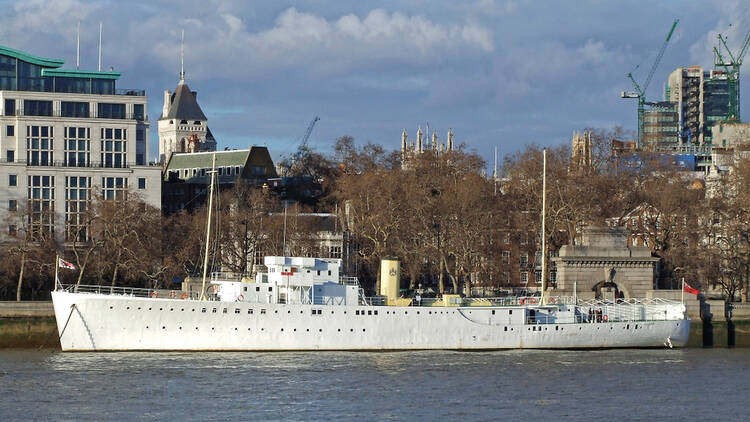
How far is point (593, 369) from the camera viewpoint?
59.6 metres

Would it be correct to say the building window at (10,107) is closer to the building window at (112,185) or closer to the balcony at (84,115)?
the balcony at (84,115)

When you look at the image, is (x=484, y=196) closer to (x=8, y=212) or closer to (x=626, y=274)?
(x=626, y=274)

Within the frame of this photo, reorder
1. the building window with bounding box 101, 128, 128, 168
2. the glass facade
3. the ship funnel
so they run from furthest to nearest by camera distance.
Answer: the building window with bounding box 101, 128, 128, 168 → the glass facade → the ship funnel

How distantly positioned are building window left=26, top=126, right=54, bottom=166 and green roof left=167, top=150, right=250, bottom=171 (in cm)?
3106

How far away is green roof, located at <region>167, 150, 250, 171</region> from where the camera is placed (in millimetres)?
133375

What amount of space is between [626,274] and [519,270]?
26.7m

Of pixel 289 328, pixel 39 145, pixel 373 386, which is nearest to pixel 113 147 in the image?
pixel 39 145

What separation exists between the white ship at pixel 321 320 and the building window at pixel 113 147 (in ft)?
119

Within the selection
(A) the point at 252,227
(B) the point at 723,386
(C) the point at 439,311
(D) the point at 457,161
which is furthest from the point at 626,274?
(D) the point at 457,161

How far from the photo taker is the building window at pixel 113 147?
343ft

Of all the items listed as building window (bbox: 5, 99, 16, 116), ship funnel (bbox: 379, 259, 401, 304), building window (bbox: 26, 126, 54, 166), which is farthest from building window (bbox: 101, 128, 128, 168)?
ship funnel (bbox: 379, 259, 401, 304)

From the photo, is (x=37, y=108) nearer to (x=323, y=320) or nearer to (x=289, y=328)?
(x=289, y=328)

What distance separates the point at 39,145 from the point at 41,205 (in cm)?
753

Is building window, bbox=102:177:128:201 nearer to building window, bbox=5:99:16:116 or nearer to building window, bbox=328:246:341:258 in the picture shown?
building window, bbox=5:99:16:116
